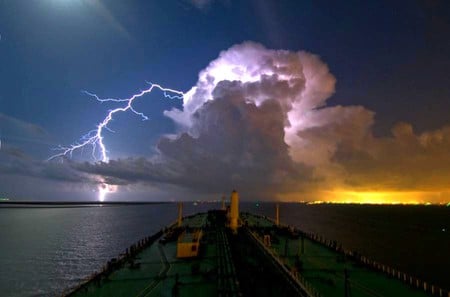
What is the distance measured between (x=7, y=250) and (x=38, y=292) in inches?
1604

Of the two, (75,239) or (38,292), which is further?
(75,239)

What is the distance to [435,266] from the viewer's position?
6500cm

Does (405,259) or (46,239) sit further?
(46,239)

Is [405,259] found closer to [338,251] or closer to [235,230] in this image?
[338,251]

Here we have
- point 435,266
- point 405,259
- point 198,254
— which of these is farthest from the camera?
point 405,259

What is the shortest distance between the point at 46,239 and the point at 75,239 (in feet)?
27.3

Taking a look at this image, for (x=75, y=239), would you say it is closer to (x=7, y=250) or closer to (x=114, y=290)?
(x=7, y=250)

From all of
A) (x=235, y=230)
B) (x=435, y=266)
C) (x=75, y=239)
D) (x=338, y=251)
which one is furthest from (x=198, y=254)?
(x=75, y=239)

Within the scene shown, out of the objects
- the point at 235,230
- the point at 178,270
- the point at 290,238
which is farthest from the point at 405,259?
the point at 178,270

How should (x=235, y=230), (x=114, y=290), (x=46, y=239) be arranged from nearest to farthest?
(x=114, y=290) < (x=235, y=230) < (x=46, y=239)

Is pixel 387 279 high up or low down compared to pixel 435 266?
up

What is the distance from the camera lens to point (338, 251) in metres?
49.0

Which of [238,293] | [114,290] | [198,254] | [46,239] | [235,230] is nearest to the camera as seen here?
[238,293]

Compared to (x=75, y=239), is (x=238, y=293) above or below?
above
